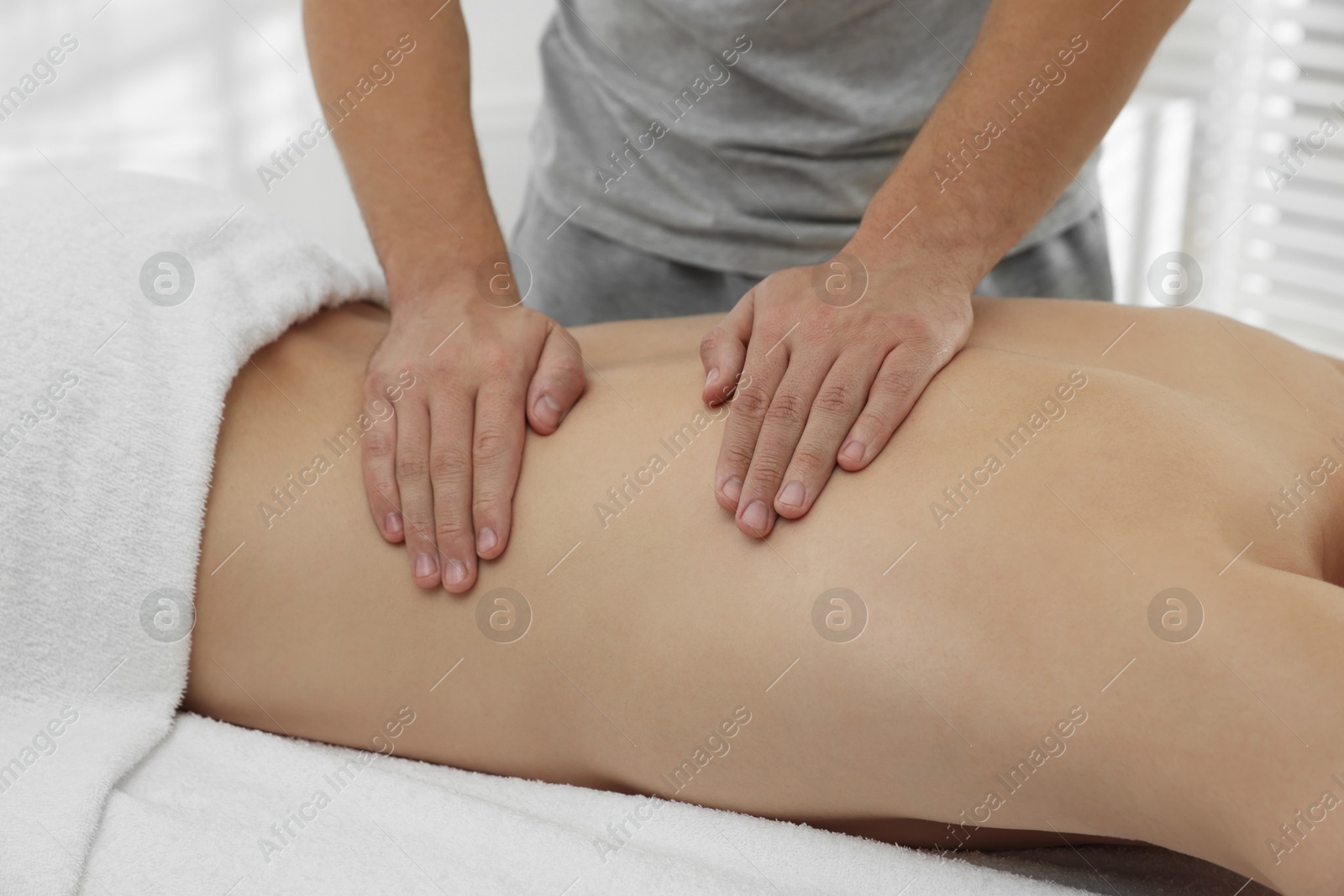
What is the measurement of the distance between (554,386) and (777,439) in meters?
0.21

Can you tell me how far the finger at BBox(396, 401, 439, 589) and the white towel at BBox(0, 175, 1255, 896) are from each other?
0.15 metres

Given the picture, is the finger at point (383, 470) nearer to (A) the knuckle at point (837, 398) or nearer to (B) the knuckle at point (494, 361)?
(B) the knuckle at point (494, 361)

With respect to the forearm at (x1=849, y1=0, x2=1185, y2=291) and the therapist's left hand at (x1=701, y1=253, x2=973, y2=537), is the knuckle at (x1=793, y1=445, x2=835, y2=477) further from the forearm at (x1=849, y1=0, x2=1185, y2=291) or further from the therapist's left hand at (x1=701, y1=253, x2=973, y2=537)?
the forearm at (x1=849, y1=0, x2=1185, y2=291)

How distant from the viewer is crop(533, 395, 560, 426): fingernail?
88 centimetres

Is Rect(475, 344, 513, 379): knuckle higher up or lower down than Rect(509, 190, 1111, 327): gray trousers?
higher up

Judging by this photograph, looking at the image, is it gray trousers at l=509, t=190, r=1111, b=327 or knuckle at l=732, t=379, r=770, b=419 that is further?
gray trousers at l=509, t=190, r=1111, b=327

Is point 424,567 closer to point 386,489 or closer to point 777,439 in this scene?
point 386,489

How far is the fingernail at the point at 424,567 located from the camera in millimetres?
838

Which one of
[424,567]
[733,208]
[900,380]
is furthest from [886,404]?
[733,208]

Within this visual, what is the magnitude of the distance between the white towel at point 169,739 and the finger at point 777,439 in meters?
0.23

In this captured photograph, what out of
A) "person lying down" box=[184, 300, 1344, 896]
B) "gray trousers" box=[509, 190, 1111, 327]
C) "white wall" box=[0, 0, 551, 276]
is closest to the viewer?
"person lying down" box=[184, 300, 1344, 896]

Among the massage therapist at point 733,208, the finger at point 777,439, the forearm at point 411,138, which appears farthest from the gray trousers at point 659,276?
the finger at point 777,439

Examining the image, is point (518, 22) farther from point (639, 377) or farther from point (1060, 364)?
point (1060, 364)

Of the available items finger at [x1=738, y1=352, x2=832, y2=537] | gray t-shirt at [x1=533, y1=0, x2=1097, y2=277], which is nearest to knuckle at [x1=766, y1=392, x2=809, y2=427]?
finger at [x1=738, y1=352, x2=832, y2=537]
